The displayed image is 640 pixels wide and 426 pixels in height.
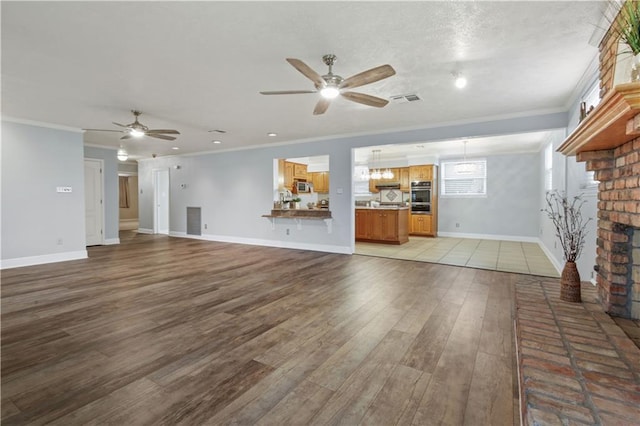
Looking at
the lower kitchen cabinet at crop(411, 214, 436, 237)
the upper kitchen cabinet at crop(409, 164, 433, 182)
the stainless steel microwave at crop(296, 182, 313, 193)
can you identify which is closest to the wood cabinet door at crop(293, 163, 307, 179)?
the stainless steel microwave at crop(296, 182, 313, 193)

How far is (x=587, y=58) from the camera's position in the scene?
2.97m

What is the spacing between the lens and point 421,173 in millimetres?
9234

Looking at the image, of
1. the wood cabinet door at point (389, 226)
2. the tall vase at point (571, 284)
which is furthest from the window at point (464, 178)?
the tall vase at point (571, 284)

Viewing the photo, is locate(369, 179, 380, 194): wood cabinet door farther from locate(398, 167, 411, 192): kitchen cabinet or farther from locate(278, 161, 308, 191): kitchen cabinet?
locate(278, 161, 308, 191): kitchen cabinet

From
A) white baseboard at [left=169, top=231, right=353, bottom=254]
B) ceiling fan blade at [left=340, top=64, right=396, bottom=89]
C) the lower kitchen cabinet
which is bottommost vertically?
white baseboard at [left=169, top=231, right=353, bottom=254]

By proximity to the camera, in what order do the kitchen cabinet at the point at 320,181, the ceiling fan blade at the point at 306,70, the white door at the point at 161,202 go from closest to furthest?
the ceiling fan blade at the point at 306,70 < the white door at the point at 161,202 < the kitchen cabinet at the point at 320,181

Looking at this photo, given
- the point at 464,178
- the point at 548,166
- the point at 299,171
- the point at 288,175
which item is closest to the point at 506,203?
the point at 464,178

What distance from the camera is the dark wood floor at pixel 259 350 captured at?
165cm

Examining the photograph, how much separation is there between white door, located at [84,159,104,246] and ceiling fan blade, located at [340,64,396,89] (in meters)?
7.46

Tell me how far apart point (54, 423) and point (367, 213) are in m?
7.23

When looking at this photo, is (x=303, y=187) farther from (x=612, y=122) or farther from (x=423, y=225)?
(x=612, y=122)

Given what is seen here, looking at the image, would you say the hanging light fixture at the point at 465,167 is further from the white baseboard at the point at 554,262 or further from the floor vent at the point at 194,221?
the floor vent at the point at 194,221

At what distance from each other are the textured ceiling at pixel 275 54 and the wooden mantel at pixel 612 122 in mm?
1009

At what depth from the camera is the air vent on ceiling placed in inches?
159
